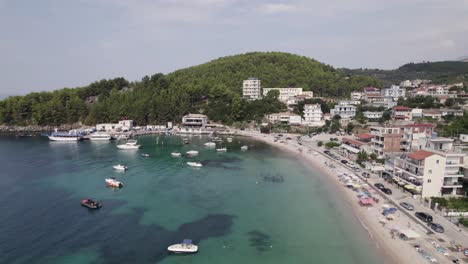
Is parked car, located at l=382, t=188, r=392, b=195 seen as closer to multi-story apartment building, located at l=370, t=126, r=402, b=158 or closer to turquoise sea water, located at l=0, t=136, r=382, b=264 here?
turquoise sea water, located at l=0, t=136, r=382, b=264

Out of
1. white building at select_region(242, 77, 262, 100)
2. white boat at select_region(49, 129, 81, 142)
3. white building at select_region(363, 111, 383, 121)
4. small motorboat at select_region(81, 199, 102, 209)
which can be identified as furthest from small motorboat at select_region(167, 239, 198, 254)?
white building at select_region(242, 77, 262, 100)

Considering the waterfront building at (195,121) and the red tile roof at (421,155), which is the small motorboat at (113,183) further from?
the waterfront building at (195,121)

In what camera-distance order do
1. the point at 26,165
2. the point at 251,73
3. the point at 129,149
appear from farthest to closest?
the point at 251,73, the point at 129,149, the point at 26,165

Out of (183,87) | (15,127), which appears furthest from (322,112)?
(15,127)

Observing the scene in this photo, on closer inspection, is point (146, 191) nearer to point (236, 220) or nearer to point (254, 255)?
point (236, 220)

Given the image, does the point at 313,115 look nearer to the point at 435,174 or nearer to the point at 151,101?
the point at 151,101

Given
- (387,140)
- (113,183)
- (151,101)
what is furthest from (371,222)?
(151,101)

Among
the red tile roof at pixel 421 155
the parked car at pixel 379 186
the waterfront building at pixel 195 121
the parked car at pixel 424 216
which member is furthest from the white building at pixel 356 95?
Result: the parked car at pixel 424 216
